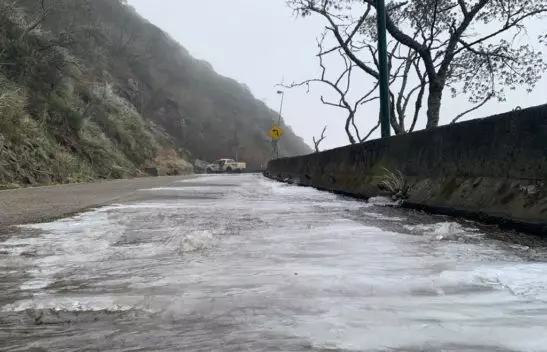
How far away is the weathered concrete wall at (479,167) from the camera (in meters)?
4.36

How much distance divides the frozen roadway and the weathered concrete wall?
1.37 feet

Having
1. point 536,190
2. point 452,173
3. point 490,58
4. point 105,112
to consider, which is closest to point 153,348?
point 536,190

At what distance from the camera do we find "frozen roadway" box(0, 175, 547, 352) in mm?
1769

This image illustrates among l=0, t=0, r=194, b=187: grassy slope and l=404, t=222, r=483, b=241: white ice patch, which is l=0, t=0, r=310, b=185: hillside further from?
l=404, t=222, r=483, b=241: white ice patch

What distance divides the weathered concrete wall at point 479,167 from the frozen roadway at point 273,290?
1.37 feet

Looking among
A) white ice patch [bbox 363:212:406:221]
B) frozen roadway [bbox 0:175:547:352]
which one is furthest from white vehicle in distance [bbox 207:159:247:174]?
frozen roadway [bbox 0:175:547:352]

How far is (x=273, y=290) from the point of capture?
95.0 inches

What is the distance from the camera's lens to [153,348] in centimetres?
169

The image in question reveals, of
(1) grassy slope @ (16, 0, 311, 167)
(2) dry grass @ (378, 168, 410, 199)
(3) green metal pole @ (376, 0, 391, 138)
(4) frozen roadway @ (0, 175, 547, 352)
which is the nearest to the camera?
(4) frozen roadway @ (0, 175, 547, 352)

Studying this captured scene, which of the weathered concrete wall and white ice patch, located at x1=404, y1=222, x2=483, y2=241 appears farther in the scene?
the weathered concrete wall

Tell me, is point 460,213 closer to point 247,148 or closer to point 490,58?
point 490,58

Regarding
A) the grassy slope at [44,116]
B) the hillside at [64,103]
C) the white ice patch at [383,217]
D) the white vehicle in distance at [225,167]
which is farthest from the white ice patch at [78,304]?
the white vehicle in distance at [225,167]

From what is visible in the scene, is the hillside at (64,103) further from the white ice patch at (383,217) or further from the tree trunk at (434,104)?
the tree trunk at (434,104)

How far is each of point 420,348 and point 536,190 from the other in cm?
313
